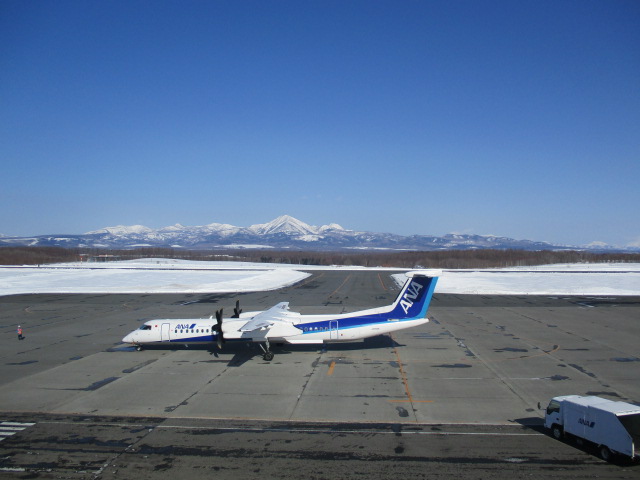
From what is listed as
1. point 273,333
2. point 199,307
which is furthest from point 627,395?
point 199,307

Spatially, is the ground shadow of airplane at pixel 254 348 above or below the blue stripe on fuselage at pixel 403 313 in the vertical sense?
below

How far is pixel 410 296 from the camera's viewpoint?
27.4 metres

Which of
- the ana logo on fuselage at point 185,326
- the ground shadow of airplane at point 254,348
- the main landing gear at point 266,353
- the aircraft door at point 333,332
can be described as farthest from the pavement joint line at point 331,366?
the ana logo on fuselage at point 185,326

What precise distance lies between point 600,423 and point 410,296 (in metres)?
14.2

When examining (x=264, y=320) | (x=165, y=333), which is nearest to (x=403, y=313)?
(x=264, y=320)

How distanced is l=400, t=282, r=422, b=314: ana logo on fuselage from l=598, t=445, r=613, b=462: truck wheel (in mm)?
14064

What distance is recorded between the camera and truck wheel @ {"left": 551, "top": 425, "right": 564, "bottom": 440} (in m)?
15.0

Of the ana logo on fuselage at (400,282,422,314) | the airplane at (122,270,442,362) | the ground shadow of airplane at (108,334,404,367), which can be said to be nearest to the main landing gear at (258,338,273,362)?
the airplane at (122,270,442,362)

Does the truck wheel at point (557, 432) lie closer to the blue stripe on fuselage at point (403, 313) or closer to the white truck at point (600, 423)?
the white truck at point (600, 423)

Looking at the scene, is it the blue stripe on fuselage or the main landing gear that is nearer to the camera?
the main landing gear

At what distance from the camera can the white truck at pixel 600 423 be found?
12945mm

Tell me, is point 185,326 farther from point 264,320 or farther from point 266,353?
point 264,320

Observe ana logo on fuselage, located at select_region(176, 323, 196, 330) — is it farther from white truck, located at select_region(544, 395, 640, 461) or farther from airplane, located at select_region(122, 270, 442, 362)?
white truck, located at select_region(544, 395, 640, 461)

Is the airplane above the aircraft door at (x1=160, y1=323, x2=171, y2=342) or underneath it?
above
